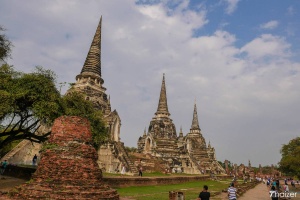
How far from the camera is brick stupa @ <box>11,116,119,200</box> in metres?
8.77

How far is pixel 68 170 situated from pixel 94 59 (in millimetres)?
28559

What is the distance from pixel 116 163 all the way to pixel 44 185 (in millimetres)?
17027

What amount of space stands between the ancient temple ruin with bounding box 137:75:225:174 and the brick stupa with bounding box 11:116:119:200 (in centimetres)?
2956

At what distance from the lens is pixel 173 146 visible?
4212cm

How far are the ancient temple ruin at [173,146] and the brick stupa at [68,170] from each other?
29.6m

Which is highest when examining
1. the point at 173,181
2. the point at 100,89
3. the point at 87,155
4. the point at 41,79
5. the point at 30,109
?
the point at 100,89

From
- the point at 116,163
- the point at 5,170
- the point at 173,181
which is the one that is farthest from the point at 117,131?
the point at 5,170

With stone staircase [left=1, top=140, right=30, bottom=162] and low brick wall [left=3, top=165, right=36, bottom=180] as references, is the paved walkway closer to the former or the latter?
low brick wall [left=3, top=165, right=36, bottom=180]

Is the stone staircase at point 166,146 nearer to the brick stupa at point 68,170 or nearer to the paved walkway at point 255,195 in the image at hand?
the paved walkway at point 255,195

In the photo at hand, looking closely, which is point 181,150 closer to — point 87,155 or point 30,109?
point 30,109

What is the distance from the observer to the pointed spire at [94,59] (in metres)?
35.4

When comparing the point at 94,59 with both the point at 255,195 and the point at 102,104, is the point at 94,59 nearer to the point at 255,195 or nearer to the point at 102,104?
the point at 102,104

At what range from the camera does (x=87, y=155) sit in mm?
9898

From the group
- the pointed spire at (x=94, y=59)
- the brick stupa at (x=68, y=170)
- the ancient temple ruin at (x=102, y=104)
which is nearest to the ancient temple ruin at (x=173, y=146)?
the ancient temple ruin at (x=102, y=104)
